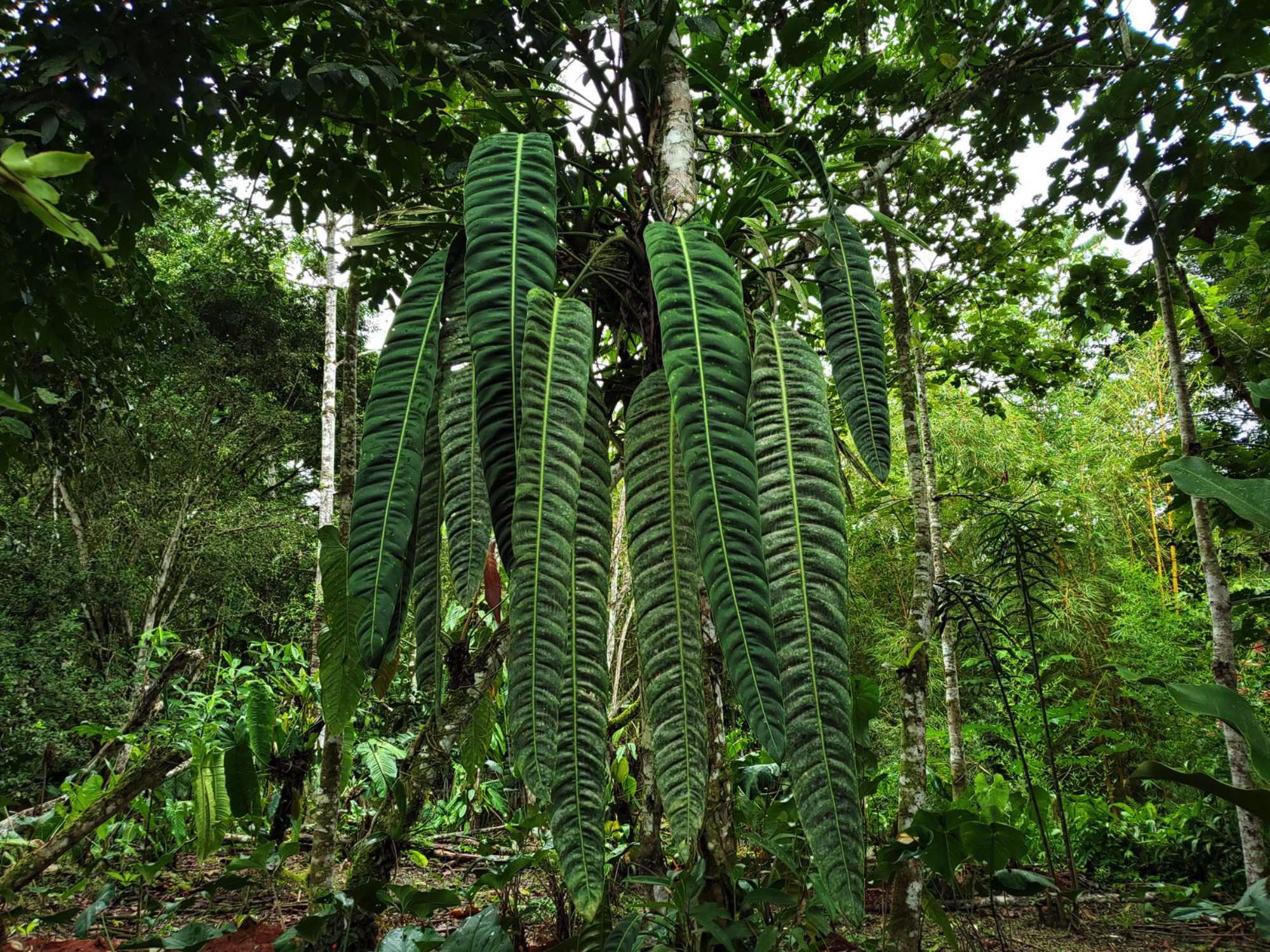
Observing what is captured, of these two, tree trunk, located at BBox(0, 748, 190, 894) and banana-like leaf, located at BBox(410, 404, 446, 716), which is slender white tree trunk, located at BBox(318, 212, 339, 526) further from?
banana-like leaf, located at BBox(410, 404, 446, 716)

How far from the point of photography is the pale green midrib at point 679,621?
60cm

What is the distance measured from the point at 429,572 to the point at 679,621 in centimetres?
29

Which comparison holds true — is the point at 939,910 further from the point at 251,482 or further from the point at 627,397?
the point at 251,482

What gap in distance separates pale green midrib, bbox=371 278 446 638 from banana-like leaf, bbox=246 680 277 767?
2.15 metres

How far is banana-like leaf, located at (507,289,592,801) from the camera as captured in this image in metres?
0.56

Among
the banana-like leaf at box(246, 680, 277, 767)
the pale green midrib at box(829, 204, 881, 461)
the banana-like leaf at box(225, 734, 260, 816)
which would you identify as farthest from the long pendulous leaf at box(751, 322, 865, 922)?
the banana-like leaf at box(246, 680, 277, 767)

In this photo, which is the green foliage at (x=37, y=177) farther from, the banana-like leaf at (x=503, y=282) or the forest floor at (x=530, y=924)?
the forest floor at (x=530, y=924)

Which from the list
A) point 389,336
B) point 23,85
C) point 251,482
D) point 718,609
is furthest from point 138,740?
point 251,482

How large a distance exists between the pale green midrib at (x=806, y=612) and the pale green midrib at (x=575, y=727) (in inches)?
7.2

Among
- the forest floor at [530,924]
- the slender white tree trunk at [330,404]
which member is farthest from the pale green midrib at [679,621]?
the slender white tree trunk at [330,404]

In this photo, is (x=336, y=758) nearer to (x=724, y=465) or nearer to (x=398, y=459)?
(x=398, y=459)

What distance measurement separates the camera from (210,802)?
86.4 inches

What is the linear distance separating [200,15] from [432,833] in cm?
254

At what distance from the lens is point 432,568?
78 centimetres
